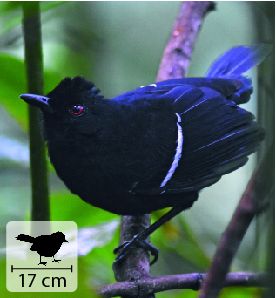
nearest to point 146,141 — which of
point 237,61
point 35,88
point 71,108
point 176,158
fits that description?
point 176,158

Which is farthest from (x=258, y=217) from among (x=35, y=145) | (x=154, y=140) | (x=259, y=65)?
(x=35, y=145)

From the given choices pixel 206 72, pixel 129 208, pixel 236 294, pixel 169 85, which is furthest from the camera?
pixel 206 72

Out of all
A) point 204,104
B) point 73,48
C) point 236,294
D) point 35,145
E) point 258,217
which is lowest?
point 236,294

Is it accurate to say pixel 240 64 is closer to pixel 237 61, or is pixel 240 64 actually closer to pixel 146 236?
pixel 237 61

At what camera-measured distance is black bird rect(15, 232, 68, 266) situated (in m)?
0.73

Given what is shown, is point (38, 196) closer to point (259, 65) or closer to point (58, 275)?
point (58, 275)

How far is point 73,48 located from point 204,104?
0.38 metres

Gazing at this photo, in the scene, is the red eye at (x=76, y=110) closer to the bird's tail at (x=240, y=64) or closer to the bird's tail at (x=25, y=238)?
the bird's tail at (x=25, y=238)

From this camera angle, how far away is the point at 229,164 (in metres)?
0.93

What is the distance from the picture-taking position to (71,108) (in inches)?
32.9

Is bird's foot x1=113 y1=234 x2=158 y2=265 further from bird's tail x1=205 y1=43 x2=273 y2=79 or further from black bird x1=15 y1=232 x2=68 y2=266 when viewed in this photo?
bird's tail x1=205 y1=43 x2=273 y2=79

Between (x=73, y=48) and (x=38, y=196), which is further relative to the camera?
(x=73, y=48)

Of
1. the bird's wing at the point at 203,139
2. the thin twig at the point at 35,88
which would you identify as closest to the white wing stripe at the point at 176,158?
the bird's wing at the point at 203,139

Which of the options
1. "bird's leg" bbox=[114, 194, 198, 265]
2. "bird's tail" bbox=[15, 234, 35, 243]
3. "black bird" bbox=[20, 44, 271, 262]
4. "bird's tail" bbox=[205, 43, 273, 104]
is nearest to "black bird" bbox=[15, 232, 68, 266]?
"bird's tail" bbox=[15, 234, 35, 243]
